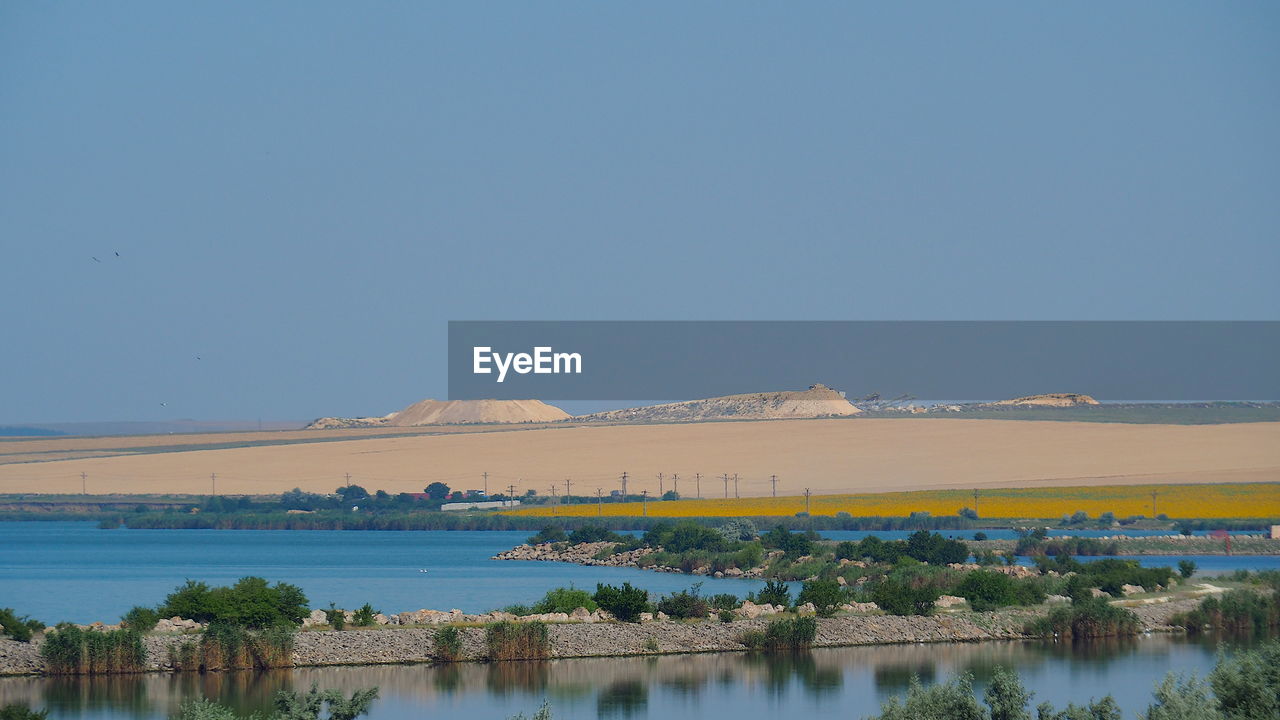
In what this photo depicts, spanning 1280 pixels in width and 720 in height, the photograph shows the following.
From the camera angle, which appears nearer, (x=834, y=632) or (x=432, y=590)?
(x=834, y=632)

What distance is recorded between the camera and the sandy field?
325ft

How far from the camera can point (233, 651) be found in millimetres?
29359

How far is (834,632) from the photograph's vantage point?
33688mm

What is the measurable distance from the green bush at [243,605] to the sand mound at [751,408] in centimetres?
11226

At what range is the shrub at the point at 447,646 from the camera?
100 feet

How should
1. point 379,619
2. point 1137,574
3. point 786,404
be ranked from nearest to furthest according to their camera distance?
point 379,619
point 1137,574
point 786,404

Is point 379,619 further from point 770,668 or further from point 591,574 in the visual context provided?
point 591,574

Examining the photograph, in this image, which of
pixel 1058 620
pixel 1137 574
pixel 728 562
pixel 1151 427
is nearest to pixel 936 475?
pixel 1151 427

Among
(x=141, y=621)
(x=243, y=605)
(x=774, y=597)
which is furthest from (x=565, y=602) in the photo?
(x=141, y=621)

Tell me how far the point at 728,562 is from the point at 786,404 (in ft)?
311

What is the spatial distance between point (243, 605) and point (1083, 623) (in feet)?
52.1

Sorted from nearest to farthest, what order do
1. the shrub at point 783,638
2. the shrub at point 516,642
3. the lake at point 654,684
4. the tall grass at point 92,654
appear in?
the lake at point 654,684
the tall grass at point 92,654
the shrub at point 516,642
the shrub at point 783,638

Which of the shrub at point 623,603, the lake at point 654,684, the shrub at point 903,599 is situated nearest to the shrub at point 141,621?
the lake at point 654,684

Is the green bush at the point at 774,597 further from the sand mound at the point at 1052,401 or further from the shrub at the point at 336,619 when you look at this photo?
the sand mound at the point at 1052,401
